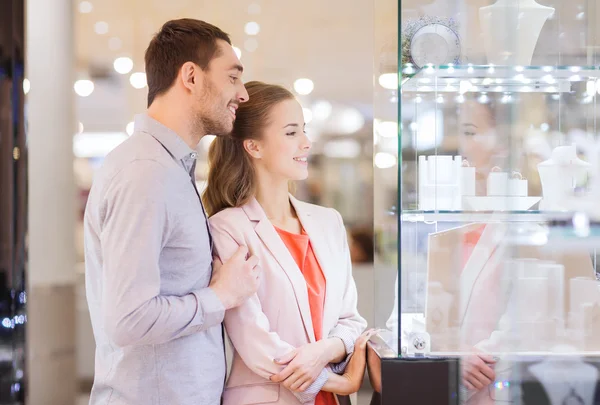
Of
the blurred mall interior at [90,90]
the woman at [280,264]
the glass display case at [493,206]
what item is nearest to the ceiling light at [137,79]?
the blurred mall interior at [90,90]

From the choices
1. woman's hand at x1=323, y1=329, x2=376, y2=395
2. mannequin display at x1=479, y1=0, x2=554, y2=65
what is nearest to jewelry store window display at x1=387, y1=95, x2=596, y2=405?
mannequin display at x1=479, y1=0, x2=554, y2=65

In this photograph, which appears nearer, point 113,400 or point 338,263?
point 113,400

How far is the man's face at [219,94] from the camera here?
1.96 meters

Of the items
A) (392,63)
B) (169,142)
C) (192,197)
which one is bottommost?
(192,197)

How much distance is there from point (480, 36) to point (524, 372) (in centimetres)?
80

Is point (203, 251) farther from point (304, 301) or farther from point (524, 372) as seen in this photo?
point (524, 372)

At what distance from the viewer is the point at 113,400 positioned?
71.1 inches

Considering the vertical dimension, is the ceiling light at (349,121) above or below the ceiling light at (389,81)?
above

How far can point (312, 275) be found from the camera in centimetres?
212

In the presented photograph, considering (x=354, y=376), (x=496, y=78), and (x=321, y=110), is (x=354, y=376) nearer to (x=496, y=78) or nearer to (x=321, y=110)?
(x=496, y=78)

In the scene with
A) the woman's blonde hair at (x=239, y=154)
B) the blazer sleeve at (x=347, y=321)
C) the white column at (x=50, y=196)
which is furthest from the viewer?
the white column at (x=50, y=196)

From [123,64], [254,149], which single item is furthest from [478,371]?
[123,64]

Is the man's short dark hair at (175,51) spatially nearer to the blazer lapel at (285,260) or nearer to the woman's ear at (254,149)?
the woman's ear at (254,149)

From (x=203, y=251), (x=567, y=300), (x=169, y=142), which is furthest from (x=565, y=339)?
(x=169, y=142)
